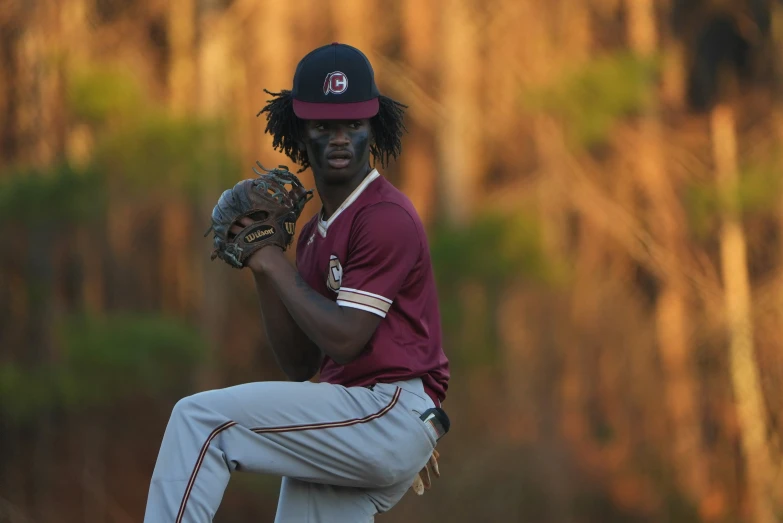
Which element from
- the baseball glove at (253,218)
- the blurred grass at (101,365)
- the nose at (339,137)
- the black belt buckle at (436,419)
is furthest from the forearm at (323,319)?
the blurred grass at (101,365)

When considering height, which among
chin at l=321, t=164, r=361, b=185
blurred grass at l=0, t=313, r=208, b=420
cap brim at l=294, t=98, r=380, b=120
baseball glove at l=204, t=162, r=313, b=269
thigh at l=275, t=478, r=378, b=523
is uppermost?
cap brim at l=294, t=98, r=380, b=120

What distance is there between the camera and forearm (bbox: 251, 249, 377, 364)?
165 inches

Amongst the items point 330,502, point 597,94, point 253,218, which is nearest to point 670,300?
point 597,94

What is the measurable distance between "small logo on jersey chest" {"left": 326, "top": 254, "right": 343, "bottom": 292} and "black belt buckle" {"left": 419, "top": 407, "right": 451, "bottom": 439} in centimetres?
52

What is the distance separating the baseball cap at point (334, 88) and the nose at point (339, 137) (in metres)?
0.07

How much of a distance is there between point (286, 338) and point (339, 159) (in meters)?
0.71

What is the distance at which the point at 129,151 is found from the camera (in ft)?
53.7

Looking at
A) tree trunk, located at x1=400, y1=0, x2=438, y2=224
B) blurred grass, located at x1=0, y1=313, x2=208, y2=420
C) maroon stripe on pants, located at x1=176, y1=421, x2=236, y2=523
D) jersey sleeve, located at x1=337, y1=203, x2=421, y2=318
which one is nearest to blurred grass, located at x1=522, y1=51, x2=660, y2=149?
tree trunk, located at x1=400, y1=0, x2=438, y2=224

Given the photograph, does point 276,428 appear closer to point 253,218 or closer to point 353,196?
point 253,218

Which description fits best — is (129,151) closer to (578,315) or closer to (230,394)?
(578,315)

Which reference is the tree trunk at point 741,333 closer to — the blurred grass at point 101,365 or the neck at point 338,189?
the blurred grass at point 101,365

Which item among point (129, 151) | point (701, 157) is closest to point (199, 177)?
point (129, 151)

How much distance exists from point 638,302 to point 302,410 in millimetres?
13329

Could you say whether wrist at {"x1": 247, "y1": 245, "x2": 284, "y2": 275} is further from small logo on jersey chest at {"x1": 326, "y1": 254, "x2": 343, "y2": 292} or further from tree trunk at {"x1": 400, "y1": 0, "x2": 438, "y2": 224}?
tree trunk at {"x1": 400, "y1": 0, "x2": 438, "y2": 224}
